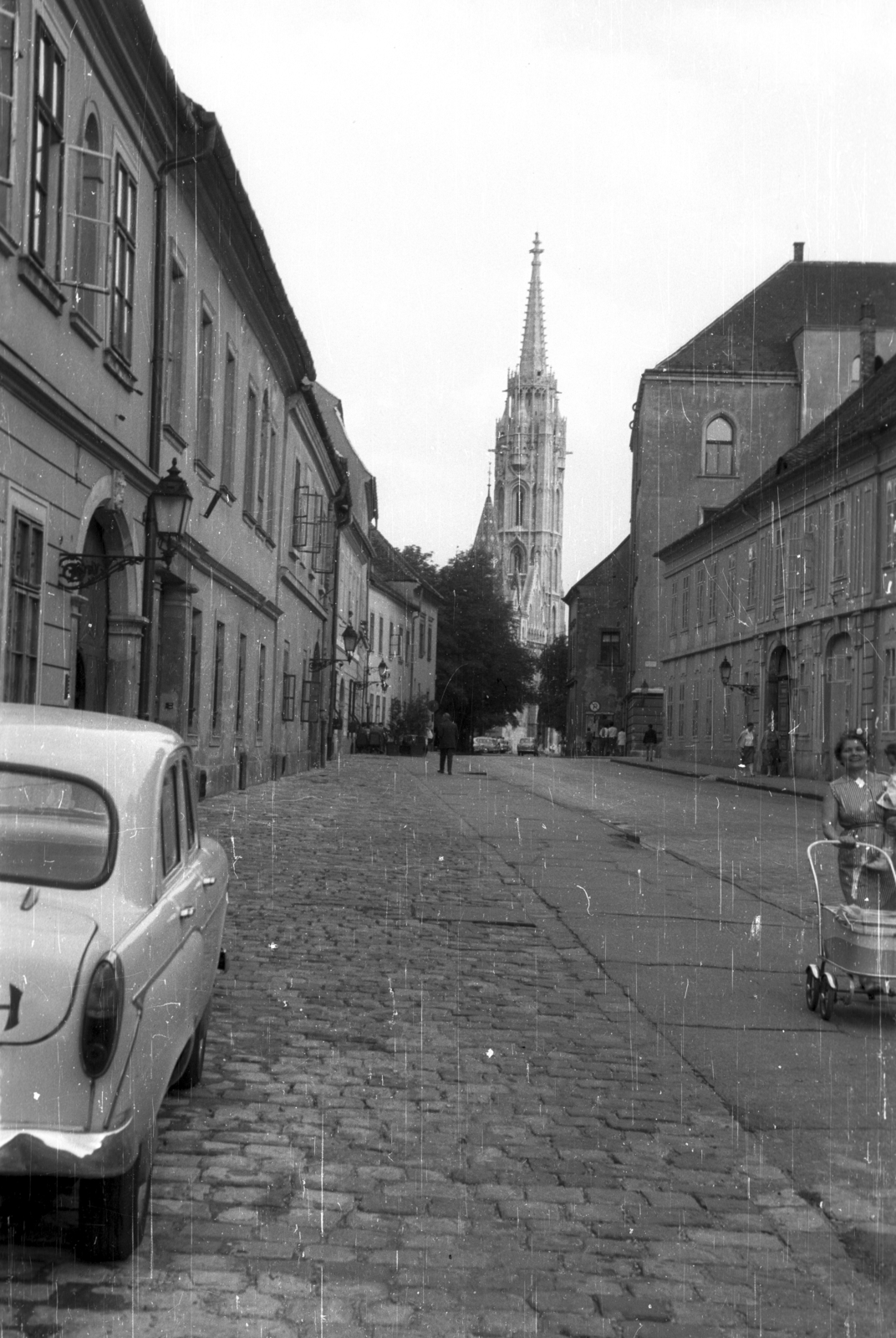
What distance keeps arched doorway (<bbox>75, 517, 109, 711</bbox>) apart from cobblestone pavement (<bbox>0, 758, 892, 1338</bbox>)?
7.22 meters

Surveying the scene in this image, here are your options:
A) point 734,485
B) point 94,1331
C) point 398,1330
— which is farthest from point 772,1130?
point 734,485

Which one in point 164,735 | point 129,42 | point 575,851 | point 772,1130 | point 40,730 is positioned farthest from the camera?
point 575,851

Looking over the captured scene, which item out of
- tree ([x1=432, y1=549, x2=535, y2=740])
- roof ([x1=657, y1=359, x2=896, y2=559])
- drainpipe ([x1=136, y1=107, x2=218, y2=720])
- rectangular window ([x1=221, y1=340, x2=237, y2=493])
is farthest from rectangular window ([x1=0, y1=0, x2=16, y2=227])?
tree ([x1=432, y1=549, x2=535, y2=740])

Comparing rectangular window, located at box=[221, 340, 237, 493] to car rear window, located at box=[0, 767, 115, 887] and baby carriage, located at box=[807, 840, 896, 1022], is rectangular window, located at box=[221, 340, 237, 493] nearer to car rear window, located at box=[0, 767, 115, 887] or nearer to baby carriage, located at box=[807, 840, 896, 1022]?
baby carriage, located at box=[807, 840, 896, 1022]

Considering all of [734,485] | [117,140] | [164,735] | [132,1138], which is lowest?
[132,1138]

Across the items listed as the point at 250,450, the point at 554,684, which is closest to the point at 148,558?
the point at 250,450

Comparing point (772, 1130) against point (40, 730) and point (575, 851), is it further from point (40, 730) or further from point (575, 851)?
point (575, 851)

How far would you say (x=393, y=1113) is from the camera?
19.6 ft

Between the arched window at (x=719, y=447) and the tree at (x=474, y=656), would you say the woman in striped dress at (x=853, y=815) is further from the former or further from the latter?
the tree at (x=474, y=656)

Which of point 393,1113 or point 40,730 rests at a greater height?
point 40,730

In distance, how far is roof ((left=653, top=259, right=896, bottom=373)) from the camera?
62.7 m

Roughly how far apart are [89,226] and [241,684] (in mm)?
12897

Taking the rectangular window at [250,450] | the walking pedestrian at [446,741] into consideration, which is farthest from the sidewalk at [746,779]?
the rectangular window at [250,450]

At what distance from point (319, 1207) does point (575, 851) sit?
1271cm
